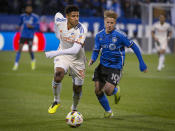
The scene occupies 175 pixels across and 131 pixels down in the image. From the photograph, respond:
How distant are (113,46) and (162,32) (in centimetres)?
1082

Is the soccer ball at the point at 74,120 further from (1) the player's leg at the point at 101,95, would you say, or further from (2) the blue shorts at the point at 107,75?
(2) the blue shorts at the point at 107,75

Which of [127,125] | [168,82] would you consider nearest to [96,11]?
[168,82]

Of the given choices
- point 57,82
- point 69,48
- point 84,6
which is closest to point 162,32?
point 84,6

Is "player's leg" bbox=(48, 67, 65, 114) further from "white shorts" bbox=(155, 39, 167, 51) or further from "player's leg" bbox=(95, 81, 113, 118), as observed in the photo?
"white shorts" bbox=(155, 39, 167, 51)

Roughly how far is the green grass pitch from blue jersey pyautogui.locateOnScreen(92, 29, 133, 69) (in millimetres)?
1002

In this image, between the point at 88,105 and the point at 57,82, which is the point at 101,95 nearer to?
the point at 57,82

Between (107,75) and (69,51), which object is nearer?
(69,51)

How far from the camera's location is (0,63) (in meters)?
19.2

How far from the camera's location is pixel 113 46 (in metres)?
7.71

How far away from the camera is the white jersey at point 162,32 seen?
18058 mm

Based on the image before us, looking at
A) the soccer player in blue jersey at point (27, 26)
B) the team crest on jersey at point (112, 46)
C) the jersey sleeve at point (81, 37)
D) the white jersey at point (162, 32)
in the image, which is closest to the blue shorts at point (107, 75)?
the team crest on jersey at point (112, 46)

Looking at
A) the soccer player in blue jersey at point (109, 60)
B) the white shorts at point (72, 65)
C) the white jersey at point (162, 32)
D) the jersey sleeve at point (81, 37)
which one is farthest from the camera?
the white jersey at point (162, 32)

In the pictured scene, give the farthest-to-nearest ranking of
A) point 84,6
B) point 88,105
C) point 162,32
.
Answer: point 84,6, point 162,32, point 88,105

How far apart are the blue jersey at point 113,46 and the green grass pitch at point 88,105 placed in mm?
1002
